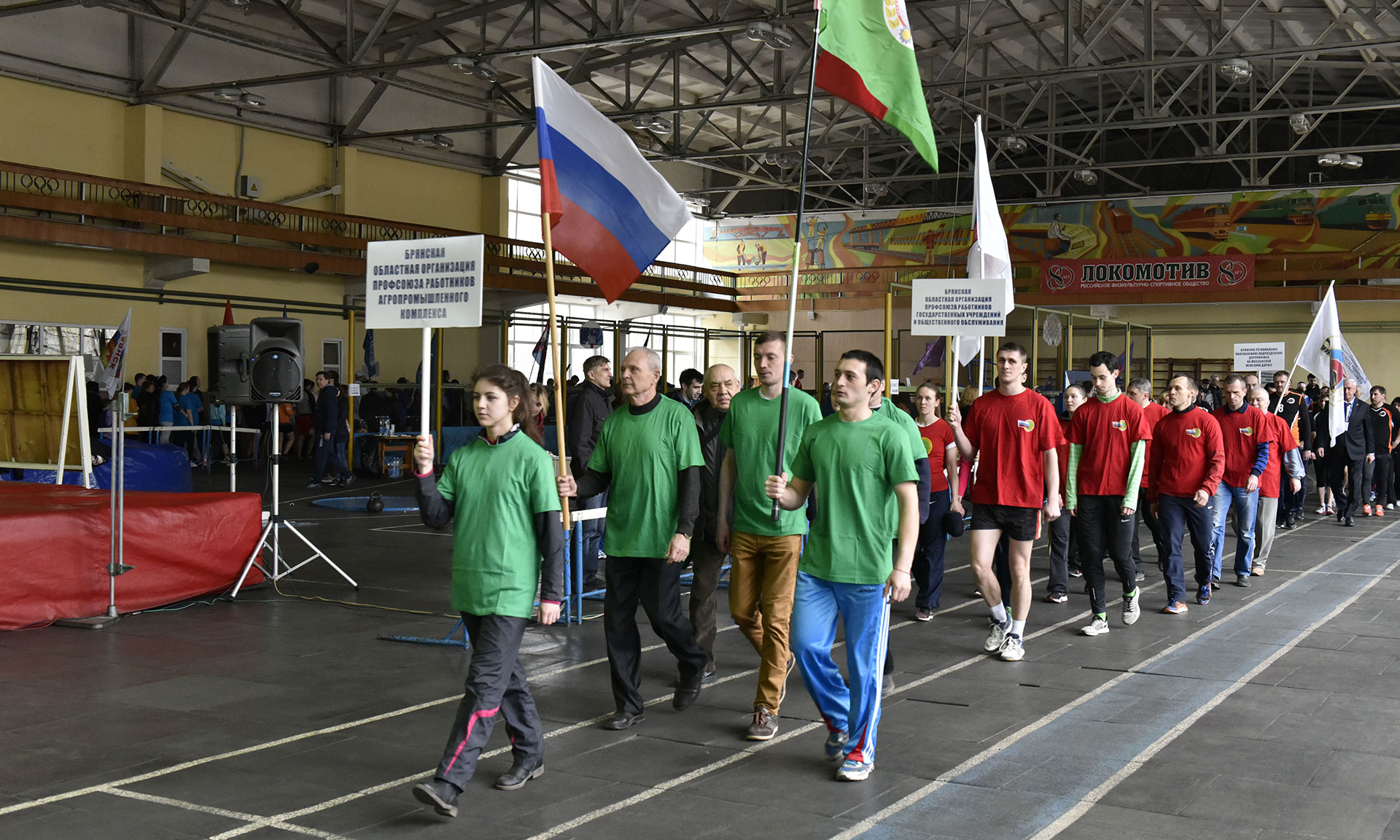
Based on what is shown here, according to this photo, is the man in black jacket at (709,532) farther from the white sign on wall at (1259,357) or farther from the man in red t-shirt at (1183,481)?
the white sign on wall at (1259,357)

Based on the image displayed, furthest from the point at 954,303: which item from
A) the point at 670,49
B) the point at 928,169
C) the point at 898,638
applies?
the point at 928,169

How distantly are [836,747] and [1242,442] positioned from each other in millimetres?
6820

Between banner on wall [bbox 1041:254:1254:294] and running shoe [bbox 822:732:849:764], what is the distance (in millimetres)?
28156

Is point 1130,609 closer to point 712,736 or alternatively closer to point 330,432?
point 712,736

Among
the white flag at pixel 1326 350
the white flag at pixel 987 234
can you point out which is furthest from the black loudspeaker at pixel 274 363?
the white flag at pixel 1326 350

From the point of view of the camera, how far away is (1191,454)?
936cm

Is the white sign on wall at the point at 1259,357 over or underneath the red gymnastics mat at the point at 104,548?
over

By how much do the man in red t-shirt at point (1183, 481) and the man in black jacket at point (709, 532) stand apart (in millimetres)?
3959

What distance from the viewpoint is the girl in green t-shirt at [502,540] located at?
477 centimetres

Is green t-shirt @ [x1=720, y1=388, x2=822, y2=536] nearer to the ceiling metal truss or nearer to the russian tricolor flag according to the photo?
the russian tricolor flag

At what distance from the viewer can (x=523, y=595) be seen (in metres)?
4.82

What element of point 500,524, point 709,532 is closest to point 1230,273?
point 709,532

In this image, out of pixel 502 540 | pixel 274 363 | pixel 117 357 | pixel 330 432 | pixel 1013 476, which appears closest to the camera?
pixel 502 540

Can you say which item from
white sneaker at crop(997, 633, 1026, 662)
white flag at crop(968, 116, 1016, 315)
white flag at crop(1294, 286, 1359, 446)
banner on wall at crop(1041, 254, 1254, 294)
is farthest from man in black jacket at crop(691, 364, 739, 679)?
banner on wall at crop(1041, 254, 1254, 294)
